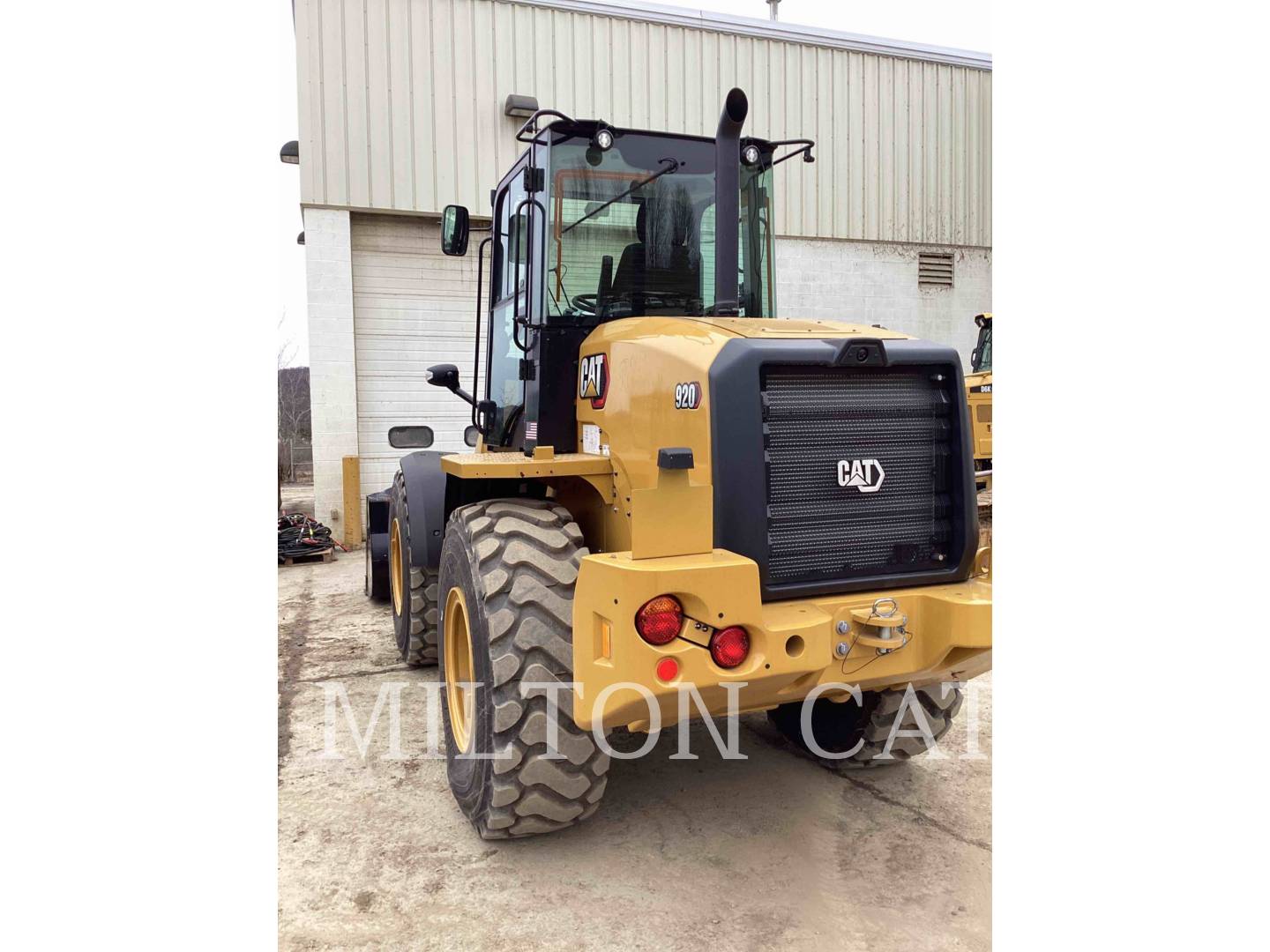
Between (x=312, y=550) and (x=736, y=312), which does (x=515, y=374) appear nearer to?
(x=736, y=312)

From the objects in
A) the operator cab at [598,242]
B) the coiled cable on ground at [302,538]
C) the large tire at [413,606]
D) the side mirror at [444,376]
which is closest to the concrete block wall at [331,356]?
the coiled cable on ground at [302,538]

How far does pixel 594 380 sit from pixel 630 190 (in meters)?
0.96

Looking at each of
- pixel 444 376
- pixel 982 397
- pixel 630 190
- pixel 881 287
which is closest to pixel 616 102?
pixel 881 287

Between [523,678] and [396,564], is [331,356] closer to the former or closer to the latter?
[396,564]

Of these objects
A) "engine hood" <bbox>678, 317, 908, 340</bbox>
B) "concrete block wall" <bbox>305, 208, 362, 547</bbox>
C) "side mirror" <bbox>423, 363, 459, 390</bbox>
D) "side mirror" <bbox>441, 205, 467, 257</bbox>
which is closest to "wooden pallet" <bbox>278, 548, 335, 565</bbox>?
"concrete block wall" <bbox>305, 208, 362, 547</bbox>

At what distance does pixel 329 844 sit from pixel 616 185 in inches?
121

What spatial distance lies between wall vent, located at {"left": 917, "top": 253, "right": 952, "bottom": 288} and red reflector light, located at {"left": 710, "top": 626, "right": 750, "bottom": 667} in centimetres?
1154

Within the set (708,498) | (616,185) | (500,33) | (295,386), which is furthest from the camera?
(295,386)

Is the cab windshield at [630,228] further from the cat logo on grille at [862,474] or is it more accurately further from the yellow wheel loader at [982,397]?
the yellow wheel loader at [982,397]

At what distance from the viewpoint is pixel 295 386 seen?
18.7 meters

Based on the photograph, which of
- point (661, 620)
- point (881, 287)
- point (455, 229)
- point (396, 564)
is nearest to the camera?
point (661, 620)

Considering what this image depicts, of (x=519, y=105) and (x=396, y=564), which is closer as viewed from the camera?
(x=396, y=564)

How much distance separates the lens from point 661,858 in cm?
336

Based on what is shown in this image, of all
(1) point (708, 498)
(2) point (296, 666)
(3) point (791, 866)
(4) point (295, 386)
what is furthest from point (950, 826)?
(4) point (295, 386)
